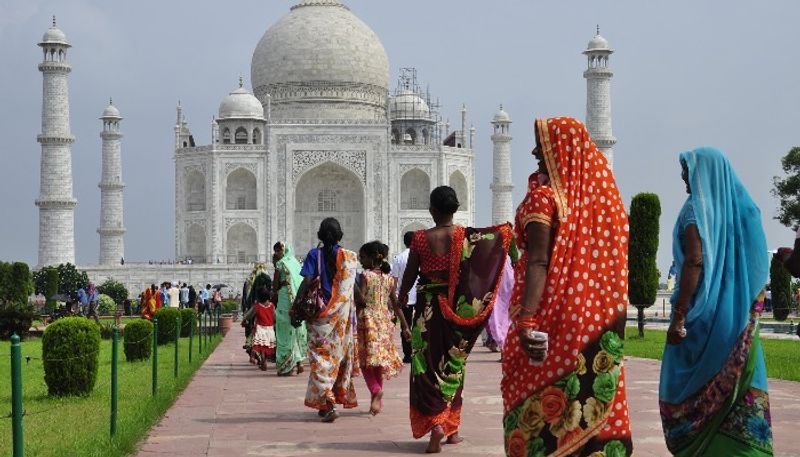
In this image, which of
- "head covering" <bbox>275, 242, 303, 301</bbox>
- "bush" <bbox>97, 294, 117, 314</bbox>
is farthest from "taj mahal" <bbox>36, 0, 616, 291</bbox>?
"head covering" <bbox>275, 242, 303, 301</bbox>

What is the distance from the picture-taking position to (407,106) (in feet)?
144

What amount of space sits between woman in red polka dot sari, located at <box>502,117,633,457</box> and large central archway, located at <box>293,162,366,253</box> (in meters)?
36.1

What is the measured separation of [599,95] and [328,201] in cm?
912

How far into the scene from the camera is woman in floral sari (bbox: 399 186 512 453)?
602 centimetres

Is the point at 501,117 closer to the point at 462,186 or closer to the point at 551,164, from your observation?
the point at 462,186

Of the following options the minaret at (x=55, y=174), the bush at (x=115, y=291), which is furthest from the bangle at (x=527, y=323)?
the minaret at (x=55, y=174)

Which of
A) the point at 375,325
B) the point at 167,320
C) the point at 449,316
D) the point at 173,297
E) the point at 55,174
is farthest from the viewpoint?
the point at 55,174

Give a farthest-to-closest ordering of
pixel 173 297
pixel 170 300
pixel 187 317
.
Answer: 1. pixel 173 297
2. pixel 170 300
3. pixel 187 317

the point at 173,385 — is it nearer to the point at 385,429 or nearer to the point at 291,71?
the point at 385,429

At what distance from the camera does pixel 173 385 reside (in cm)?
926

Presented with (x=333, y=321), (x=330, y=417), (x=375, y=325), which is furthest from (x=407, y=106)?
(x=330, y=417)

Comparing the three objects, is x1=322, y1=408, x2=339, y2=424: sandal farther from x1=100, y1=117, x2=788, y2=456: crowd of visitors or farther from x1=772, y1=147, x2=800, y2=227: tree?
x1=772, y1=147, x2=800, y2=227: tree

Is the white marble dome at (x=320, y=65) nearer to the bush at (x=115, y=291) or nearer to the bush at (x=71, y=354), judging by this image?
the bush at (x=115, y=291)

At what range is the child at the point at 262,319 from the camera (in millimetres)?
11984
